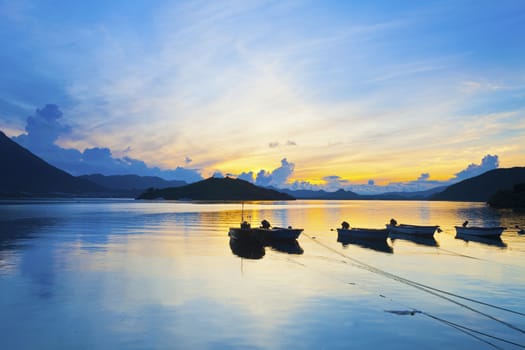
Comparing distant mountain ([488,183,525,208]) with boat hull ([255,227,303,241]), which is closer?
boat hull ([255,227,303,241])

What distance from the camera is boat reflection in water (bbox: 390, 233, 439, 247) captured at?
54494 mm

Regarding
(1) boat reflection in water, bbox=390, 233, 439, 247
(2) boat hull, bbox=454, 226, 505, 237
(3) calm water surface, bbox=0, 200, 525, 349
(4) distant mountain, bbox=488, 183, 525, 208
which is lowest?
(1) boat reflection in water, bbox=390, 233, 439, 247

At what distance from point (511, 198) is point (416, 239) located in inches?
6090

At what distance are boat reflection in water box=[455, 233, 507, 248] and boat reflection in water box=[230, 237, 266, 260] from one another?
2975 cm

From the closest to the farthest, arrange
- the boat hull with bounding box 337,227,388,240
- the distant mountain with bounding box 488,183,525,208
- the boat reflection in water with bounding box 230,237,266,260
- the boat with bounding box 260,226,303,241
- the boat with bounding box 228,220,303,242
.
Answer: the boat reflection in water with bounding box 230,237,266,260
the boat with bounding box 228,220,303,242
the boat with bounding box 260,226,303,241
the boat hull with bounding box 337,227,388,240
the distant mountain with bounding box 488,183,525,208

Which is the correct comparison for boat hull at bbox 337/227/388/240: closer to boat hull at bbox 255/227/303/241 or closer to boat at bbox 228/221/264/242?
boat hull at bbox 255/227/303/241

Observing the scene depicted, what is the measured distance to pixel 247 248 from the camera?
4544 centimetres

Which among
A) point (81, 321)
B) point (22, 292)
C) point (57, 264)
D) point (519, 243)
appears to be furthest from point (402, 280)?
point (519, 243)

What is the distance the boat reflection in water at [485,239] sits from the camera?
5198cm

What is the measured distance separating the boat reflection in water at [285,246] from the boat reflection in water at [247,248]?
6.86 feet

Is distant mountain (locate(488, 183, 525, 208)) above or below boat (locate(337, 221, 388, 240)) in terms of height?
above

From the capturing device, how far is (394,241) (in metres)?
57.3

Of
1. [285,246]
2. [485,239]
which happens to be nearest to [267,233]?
[285,246]

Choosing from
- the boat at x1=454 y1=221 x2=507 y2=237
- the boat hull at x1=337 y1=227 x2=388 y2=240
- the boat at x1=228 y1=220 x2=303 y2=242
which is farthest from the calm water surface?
the boat at x1=454 y1=221 x2=507 y2=237
